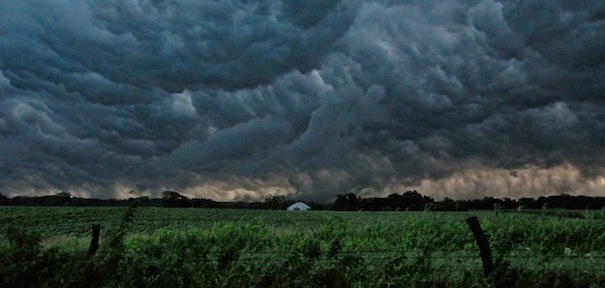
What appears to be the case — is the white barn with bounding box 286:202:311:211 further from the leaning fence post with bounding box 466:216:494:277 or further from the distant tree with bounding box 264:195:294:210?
the leaning fence post with bounding box 466:216:494:277

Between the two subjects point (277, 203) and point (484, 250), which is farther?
point (277, 203)

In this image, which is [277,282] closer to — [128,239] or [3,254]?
[3,254]

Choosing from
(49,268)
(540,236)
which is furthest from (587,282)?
(540,236)

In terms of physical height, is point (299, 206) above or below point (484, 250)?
above

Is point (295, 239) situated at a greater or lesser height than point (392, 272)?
greater

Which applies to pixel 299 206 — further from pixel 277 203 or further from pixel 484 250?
pixel 484 250

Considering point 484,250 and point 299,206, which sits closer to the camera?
point 484,250

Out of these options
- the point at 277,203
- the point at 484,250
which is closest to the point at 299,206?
the point at 277,203

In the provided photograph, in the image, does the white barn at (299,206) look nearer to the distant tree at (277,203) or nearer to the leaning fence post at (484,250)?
the distant tree at (277,203)

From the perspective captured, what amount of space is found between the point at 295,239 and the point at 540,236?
11020 millimetres

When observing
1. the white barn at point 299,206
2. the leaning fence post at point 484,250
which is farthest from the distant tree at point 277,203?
the leaning fence post at point 484,250

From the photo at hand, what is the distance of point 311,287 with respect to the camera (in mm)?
10727

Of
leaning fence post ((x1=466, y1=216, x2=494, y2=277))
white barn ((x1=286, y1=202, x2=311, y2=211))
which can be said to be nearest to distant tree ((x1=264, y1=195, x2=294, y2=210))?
white barn ((x1=286, y1=202, x2=311, y2=211))

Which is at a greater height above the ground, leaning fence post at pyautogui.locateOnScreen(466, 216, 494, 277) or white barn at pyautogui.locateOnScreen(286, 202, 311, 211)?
white barn at pyautogui.locateOnScreen(286, 202, 311, 211)
